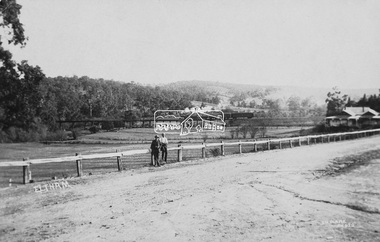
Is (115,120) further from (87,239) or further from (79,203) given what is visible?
(87,239)

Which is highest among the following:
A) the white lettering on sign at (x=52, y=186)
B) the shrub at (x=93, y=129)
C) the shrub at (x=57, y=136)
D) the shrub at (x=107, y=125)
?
the shrub at (x=107, y=125)

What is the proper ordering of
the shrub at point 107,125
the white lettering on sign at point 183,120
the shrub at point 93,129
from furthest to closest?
the shrub at point 93,129 → the shrub at point 107,125 → the white lettering on sign at point 183,120

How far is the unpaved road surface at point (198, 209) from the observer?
20.5 ft

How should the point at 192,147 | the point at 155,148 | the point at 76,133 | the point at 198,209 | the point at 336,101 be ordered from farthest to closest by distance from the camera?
the point at 336,101 → the point at 76,133 → the point at 192,147 → the point at 155,148 → the point at 198,209

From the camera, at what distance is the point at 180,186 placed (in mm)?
10906

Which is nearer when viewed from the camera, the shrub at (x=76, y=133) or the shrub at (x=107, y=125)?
the shrub at (x=107, y=125)

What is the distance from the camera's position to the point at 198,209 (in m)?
7.98

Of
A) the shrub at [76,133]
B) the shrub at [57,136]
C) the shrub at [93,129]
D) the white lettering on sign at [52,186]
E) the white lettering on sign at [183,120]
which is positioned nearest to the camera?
the white lettering on sign at [52,186]

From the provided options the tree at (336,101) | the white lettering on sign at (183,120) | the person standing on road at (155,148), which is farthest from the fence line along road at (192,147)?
the tree at (336,101)

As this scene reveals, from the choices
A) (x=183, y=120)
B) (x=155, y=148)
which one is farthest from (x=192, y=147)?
(x=183, y=120)

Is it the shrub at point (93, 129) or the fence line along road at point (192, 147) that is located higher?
the shrub at point (93, 129)

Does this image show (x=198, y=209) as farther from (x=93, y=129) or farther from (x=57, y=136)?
(x=93, y=129)

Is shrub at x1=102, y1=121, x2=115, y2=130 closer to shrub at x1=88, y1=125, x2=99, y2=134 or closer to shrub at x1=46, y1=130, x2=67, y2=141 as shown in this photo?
shrub at x1=88, y1=125, x2=99, y2=134

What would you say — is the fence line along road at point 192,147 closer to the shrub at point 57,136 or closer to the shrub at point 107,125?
the shrub at point 107,125
